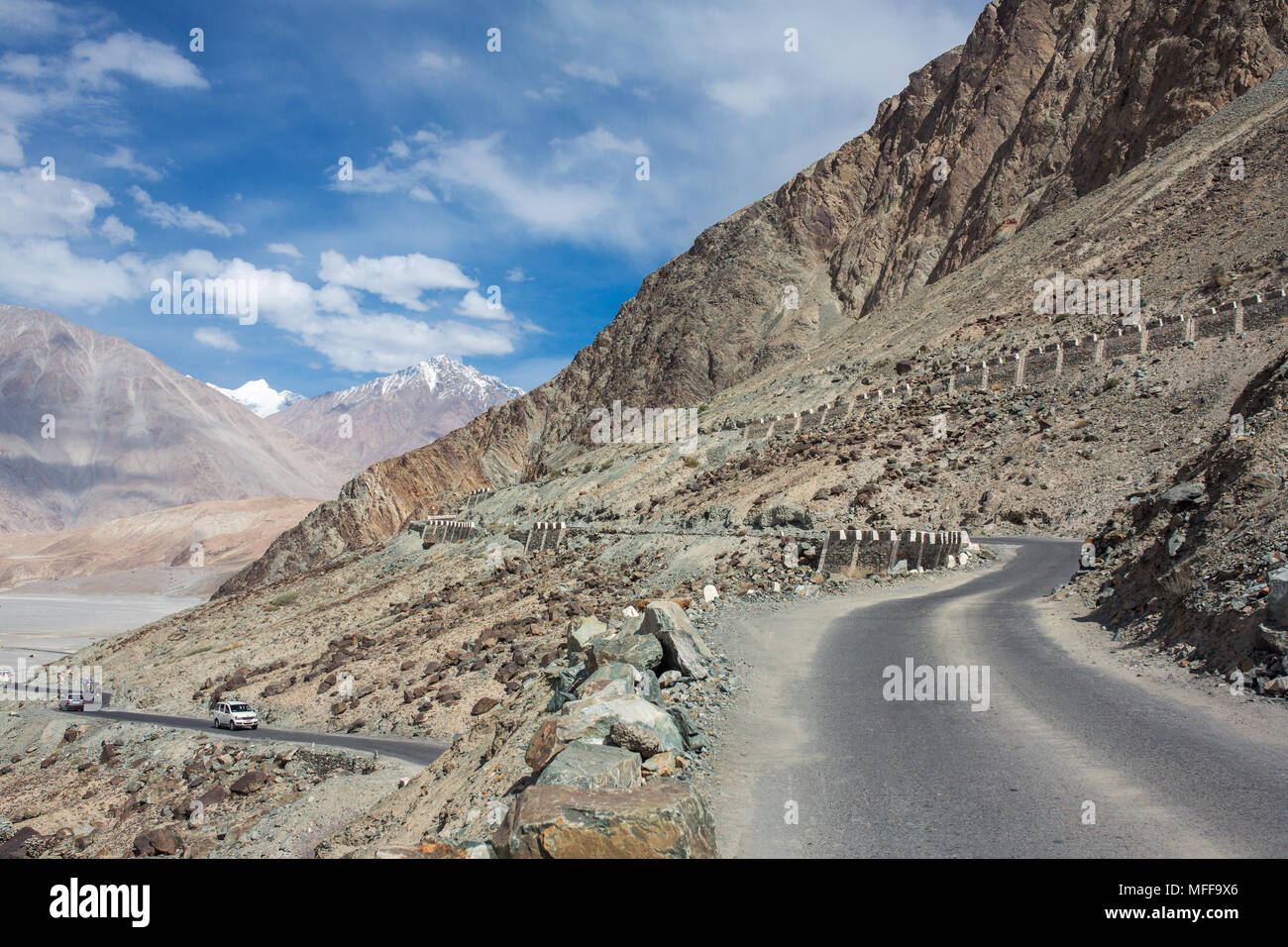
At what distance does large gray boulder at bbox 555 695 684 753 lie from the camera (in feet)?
23.3

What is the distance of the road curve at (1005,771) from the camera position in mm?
5398

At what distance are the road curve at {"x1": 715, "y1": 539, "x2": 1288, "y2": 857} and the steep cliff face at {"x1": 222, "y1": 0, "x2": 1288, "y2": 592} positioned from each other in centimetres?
5560

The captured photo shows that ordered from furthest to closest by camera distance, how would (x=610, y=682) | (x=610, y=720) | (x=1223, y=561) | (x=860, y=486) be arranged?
(x=860, y=486), (x=1223, y=561), (x=610, y=682), (x=610, y=720)

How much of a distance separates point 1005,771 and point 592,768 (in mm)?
3506

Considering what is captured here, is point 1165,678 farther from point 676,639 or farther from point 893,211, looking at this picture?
point 893,211

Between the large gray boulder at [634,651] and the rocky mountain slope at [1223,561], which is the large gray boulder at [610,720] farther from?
the rocky mountain slope at [1223,561]

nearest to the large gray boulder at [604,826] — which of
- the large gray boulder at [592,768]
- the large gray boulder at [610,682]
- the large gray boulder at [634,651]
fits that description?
the large gray boulder at [592,768]

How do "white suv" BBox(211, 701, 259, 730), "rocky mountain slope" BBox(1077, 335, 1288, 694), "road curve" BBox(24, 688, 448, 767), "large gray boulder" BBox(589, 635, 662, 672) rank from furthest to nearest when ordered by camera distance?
"white suv" BBox(211, 701, 259, 730) < "road curve" BBox(24, 688, 448, 767) < "large gray boulder" BBox(589, 635, 662, 672) < "rocky mountain slope" BBox(1077, 335, 1288, 694)

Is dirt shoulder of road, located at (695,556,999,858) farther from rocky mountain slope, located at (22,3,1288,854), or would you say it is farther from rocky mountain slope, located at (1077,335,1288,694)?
rocky mountain slope, located at (1077,335,1288,694)

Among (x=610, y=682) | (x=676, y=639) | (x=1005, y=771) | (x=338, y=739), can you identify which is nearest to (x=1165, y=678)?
(x=1005, y=771)

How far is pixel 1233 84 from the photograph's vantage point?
51.9 metres

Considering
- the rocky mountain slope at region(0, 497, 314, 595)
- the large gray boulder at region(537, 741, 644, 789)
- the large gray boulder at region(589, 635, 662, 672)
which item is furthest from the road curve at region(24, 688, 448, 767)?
the rocky mountain slope at region(0, 497, 314, 595)

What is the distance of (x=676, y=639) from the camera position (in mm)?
10023
